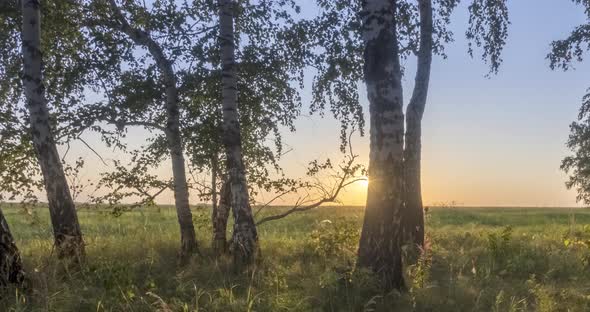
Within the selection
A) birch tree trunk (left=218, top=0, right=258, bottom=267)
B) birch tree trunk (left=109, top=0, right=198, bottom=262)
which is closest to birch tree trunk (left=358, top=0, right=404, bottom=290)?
birch tree trunk (left=218, top=0, right=258, bottom=267)

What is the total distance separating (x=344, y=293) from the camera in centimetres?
667

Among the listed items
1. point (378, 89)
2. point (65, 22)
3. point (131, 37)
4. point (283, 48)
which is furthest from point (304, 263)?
point (65, 22)

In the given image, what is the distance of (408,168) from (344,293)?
559cm

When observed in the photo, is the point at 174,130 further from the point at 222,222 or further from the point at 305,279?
the point at 305,279

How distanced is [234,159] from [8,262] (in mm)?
4398

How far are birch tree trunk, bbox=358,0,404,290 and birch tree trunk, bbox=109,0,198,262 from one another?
445 cm

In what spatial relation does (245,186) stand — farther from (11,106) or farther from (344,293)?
(11,106)

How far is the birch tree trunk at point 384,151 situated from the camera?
7.30m

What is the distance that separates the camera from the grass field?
6160 millimetres

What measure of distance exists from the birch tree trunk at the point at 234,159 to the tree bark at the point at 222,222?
1.39 metres

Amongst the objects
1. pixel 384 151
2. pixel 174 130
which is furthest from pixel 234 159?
pixel 384 151

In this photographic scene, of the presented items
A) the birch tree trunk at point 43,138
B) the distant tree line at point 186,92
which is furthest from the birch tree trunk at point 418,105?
the birch tree trunk at point 43,138

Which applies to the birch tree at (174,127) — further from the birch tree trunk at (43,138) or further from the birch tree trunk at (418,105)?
the birch tree trunk at (418,105)

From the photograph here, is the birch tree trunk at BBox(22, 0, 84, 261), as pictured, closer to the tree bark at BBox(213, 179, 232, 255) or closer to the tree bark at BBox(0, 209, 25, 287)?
the tree bark at BBox(0, 209, 25, 287)
